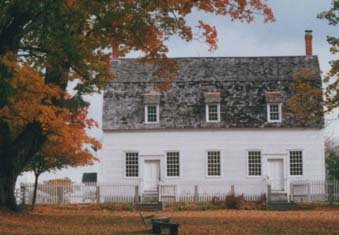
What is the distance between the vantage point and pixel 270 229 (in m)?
21.5

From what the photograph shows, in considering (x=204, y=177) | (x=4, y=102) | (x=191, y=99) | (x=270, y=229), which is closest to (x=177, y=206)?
(x=204, y=177)

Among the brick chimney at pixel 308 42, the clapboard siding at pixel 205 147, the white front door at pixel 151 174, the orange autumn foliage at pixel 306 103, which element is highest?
the brick chimney at pixel 308 42

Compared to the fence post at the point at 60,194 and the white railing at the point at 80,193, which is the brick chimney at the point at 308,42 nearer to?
the white railing at the point at 80,193

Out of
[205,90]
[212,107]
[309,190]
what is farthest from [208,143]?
[309,190]

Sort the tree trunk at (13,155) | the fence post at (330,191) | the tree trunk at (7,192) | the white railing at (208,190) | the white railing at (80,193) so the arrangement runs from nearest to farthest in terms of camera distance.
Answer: the tree trunk at (7,192)
the tree trunk at (13,155)
the fence post at (330,191)
the white railing at (80,193)
the white railing at (208,190)

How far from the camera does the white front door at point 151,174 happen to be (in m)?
45.0

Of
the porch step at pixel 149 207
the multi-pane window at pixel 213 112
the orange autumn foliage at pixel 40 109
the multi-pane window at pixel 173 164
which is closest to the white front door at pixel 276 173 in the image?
the multi-pane window at pixel 213 112

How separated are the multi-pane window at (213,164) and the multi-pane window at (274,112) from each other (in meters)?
3.82

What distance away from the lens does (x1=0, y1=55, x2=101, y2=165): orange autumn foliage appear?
2522cm

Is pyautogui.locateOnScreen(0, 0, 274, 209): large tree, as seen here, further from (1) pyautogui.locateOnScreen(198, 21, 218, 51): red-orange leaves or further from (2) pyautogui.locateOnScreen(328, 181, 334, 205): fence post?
(2) pyautogui.locateOnScreen(328, 181, 334, 205): fence post

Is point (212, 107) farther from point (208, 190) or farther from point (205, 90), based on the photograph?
point (208, 190)

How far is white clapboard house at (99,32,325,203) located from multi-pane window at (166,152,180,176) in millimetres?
59

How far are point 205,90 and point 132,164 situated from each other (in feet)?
20.8

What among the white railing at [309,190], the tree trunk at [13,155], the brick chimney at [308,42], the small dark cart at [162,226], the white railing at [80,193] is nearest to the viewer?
the small dark cart at [162,226]
